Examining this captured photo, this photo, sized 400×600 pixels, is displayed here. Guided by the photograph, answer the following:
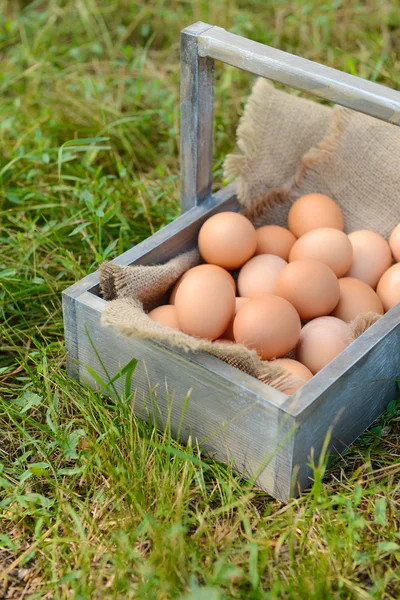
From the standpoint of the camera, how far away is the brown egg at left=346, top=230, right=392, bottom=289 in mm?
1741

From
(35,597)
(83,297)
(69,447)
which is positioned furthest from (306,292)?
(35,597)

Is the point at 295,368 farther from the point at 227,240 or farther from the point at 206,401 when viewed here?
the point at 227,240

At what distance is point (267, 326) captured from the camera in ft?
4.78

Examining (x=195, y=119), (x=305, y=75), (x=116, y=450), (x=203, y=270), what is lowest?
(x=116, y=450)

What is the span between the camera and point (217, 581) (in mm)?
1214

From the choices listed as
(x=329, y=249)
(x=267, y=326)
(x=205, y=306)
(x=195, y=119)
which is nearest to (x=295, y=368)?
(x=267, y=326)

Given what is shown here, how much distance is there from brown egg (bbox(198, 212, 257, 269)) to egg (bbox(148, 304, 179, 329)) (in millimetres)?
165

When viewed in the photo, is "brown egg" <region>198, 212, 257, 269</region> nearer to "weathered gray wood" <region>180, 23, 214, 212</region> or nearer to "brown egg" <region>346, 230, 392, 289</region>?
"weathered gray wood" <region>180, 23, 214, 212</region>

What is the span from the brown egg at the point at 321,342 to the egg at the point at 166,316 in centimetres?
24

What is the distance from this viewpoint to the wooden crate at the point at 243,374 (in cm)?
134

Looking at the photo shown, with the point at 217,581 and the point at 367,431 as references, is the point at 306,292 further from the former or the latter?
the point at 217,581

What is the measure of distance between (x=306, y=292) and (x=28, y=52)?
139cm

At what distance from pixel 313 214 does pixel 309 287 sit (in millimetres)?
293

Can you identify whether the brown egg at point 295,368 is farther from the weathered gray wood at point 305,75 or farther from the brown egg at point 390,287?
the weathered gray wood at point 305,75
